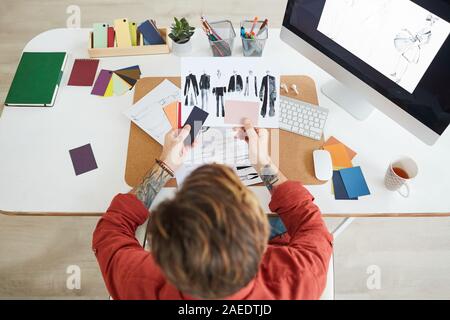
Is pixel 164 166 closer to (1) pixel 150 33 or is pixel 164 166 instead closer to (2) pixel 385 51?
(1) pixel 150 33

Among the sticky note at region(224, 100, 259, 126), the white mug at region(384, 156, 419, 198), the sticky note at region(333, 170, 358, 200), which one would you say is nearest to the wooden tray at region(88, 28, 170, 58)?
the sticky note at region(224, 100, 259, 126)

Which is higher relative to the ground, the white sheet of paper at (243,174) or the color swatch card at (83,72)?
the color swatch card at (83,72)

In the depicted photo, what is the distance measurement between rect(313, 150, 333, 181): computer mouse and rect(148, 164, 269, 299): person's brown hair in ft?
1.48

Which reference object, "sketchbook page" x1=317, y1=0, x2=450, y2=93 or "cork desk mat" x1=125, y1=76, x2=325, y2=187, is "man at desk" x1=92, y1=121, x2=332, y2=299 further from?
"sketchbook page" x1=317, y1=0, x2=450, y2=93

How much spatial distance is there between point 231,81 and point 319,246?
58 cm

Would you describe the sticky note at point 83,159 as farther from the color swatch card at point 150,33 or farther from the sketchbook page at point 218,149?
the color swatch card at point 150,33

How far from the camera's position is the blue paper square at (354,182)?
1.08 meters

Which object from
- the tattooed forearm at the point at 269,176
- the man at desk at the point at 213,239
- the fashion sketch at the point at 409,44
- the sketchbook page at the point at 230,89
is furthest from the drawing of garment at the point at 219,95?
the fashion sketch at the point at 409,44

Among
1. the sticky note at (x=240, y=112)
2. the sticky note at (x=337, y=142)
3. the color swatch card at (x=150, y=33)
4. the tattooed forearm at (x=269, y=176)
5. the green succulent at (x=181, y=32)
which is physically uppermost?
the green succulent at (x=181, y=32)

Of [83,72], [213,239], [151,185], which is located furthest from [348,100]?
[83,72]

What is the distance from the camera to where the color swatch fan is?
126cm

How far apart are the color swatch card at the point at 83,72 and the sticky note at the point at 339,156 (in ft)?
2.68

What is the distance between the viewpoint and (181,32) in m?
1.28

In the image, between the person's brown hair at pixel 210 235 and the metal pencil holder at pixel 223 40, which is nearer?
the person's brown hair at pixel 210 235
